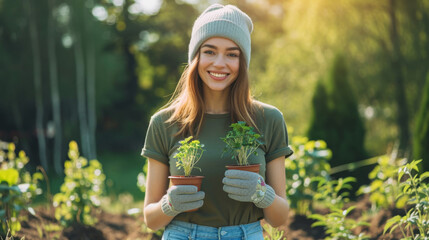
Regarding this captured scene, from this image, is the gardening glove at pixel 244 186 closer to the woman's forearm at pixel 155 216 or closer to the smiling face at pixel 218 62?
the woman's forearm at pixel 155 216

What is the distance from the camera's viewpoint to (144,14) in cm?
2142

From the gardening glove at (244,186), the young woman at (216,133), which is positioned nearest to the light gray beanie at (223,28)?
the young woman at (216,133)

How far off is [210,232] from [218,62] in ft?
2.79

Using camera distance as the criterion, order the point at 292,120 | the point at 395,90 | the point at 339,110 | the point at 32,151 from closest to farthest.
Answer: the point at 339,110
the point at 395,90
the point at 292,120
the point at 32,151

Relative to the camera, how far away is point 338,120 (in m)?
6.88

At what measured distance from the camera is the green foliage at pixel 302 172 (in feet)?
14.3

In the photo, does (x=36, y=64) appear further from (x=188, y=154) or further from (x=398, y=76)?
(x=188, y=154)

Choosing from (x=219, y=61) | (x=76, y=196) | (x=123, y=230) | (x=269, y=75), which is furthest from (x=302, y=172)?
(x=269, y=75)

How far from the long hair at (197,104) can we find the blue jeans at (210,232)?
470 mm

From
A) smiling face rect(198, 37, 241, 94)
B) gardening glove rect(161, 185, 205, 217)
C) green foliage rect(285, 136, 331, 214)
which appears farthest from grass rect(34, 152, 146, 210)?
gardening glove rect(161, 185, 205, 217)

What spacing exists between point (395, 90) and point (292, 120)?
2.22 m

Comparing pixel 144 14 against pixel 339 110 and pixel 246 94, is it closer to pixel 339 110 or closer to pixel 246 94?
pixel 339 110

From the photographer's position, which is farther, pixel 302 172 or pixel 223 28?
pixel 302 172

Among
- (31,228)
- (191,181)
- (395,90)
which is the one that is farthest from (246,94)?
(395,90)
